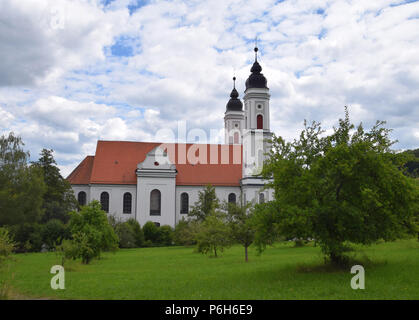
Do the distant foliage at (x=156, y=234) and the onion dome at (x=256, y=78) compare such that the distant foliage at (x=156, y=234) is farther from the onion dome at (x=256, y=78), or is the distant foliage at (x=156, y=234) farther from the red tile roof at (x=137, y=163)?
the onion dome at (x=256, y=78)

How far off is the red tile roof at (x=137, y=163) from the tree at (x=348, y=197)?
4161 cm

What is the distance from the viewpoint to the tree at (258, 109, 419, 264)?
16.6 metres

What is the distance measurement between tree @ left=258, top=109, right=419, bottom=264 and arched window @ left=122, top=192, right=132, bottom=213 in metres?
41.0

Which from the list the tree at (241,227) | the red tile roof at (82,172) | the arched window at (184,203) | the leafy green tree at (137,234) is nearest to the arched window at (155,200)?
the arched window at (184,203)

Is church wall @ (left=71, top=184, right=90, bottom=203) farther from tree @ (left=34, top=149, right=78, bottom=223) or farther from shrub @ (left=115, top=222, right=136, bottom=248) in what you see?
shrub @ (left=115, top=222, right=136, bottom=248)

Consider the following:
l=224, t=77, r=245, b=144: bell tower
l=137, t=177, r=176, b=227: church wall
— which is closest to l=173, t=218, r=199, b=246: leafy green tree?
l=137, t=177, r=176, b=227: church wall

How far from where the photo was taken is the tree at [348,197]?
1661 centimetres

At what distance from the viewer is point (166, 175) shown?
56750mm

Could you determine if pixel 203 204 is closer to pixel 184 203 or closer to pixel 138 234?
pixel 184 203

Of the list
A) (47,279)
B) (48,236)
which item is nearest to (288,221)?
(47,279)

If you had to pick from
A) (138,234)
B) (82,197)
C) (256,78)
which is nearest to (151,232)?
(138,234)

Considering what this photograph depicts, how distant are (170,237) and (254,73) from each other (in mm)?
25093

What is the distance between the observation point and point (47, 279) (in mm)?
19266
